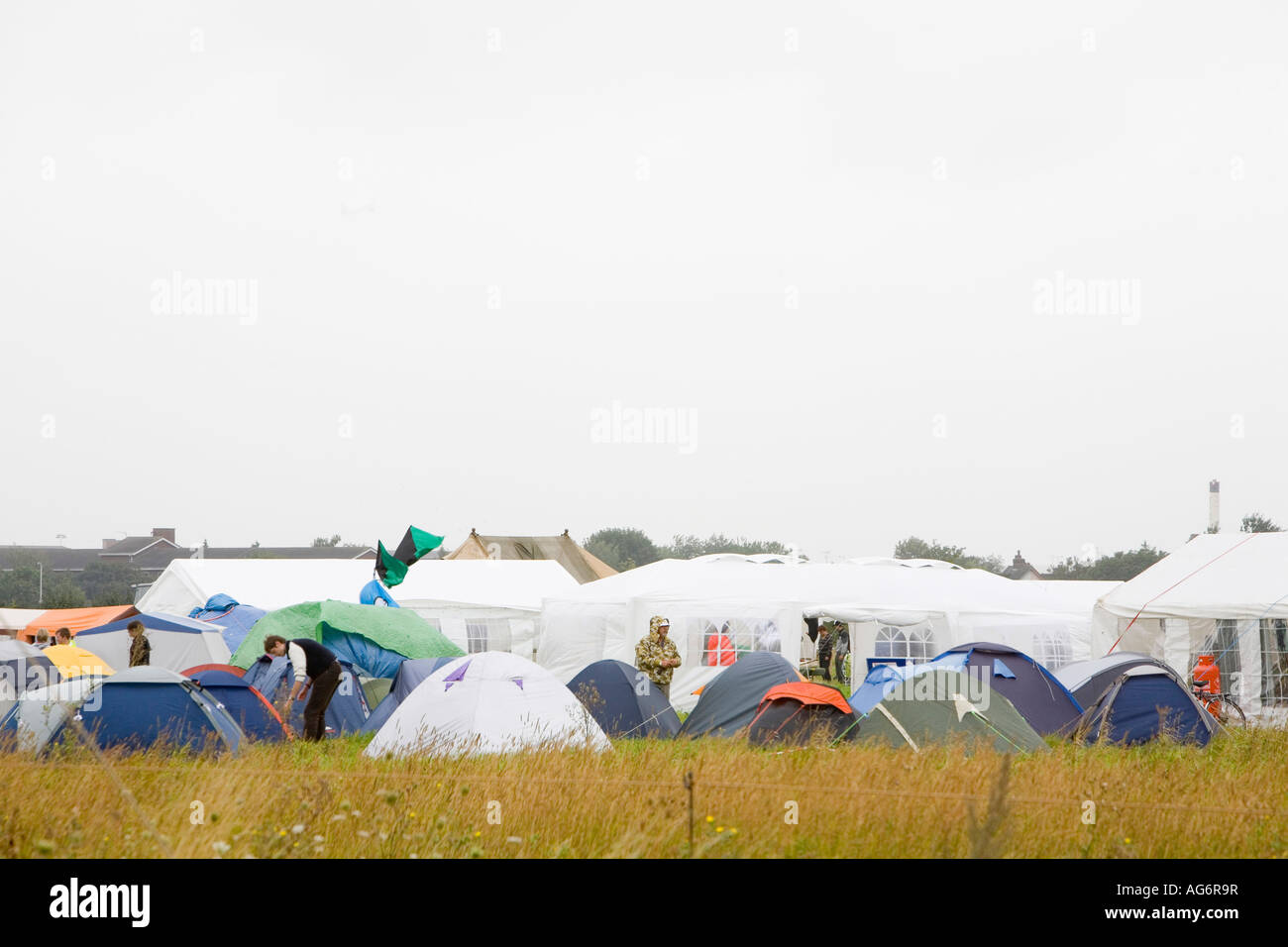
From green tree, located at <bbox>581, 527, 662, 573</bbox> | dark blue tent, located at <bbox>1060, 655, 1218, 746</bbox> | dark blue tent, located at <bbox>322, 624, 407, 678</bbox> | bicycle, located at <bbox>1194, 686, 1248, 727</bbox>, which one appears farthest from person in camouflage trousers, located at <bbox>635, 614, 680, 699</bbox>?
green tree, located at <bbox>581, 527, 662, 573</bbox>

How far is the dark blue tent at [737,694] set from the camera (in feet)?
43.5

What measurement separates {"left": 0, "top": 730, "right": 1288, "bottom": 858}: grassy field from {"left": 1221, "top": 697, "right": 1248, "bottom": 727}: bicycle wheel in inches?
341

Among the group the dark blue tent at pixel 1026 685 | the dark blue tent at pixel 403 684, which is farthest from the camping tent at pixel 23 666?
the dark blue tent at pixel 1026 685

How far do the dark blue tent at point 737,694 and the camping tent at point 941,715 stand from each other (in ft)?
5.96

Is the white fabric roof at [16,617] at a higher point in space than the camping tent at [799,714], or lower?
lower

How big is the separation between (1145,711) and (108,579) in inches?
3602

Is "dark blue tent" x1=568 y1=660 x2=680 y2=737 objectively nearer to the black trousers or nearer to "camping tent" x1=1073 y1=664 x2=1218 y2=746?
the black trousers

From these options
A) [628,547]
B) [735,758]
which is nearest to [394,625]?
[735,758]

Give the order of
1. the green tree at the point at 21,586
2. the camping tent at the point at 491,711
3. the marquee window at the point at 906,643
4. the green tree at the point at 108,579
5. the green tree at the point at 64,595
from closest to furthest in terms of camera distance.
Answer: the camping tent at the point at 491,711 < the marquee window at the point at 906,643 < the green tree at the point at 64,595 < the green tree at the point at 21,586 < the green tree at the point at 108,579

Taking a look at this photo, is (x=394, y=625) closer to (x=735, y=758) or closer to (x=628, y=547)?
(x=735, y=758)

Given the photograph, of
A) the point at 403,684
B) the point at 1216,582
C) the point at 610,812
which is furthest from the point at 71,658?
the point at 1216,582

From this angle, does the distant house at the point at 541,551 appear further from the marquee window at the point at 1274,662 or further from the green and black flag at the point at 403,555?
the marquee window at the point at 1274,662

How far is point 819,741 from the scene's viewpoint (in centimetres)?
1095

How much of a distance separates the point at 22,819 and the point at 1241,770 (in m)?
8.43
